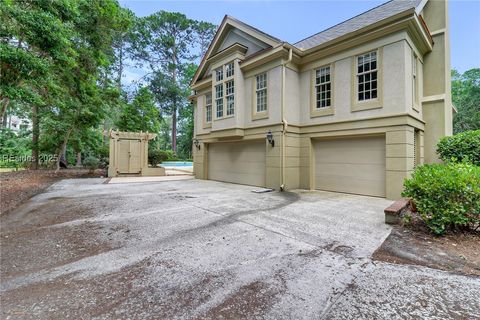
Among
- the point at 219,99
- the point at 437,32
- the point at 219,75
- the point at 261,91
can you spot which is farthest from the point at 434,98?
the point at 219,75

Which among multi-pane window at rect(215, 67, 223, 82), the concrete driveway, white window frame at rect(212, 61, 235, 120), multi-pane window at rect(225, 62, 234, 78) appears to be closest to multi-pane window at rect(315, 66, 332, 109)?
white window frame at rect(212, 61, 235, 120)

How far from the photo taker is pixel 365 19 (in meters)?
8.73

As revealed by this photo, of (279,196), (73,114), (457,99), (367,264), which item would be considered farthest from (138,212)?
(457,99)

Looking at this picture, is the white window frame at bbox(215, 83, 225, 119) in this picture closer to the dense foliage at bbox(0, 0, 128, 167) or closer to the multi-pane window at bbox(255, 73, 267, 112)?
the multi-pane window at bbox(255, 73, 267, 112)

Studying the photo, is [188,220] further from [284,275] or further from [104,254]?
[284,275]

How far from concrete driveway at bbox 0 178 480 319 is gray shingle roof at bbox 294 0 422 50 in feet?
22.9

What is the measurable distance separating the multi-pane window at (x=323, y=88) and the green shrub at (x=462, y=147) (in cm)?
405

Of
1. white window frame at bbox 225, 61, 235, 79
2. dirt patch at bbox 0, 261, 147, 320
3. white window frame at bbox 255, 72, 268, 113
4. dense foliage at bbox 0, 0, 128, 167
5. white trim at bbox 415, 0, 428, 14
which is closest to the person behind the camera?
dirt patch at bbox 0, 261, 147, 320

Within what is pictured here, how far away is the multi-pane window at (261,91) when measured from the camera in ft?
31.9

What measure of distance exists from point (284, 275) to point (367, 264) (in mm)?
1192

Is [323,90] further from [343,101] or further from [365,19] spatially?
[365,19]

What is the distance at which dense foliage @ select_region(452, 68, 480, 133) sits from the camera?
67.6ft

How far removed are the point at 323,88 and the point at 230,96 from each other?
4140mm

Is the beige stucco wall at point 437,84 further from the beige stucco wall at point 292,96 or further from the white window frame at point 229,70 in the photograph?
the white window frame at point 229,70
